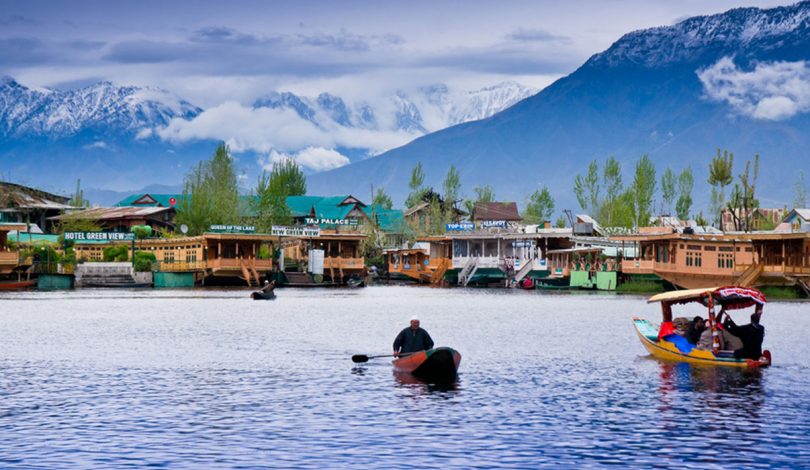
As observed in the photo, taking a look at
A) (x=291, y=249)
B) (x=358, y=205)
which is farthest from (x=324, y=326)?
(x=358, y=205)

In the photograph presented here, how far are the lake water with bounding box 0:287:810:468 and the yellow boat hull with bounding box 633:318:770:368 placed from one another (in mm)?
435

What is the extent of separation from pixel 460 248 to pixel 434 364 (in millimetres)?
95811

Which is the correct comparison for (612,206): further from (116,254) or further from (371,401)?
(371,401)

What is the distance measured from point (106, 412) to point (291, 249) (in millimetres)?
115064

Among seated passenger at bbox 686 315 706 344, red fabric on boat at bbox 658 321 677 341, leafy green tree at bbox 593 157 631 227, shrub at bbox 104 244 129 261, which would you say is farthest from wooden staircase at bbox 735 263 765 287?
leafy green tree at bbox 593 157 631 227

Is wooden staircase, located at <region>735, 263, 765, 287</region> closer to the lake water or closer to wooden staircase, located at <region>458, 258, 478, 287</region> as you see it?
the lake water

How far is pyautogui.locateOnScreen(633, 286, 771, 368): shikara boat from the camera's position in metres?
37.4

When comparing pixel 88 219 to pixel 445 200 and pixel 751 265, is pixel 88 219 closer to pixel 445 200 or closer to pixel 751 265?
pixel 445 200

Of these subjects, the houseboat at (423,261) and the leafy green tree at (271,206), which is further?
the leafy green tree at (271,206)

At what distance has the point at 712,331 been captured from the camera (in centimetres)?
3834

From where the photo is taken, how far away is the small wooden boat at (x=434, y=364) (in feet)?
116

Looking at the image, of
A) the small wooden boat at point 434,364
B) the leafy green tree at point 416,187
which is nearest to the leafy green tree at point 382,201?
the leafy green tree at point 416,187

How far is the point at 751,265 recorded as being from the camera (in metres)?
88.4

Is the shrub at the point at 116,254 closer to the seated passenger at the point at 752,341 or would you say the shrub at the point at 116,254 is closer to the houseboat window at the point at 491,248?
the houseboat window at the point at 491,248
